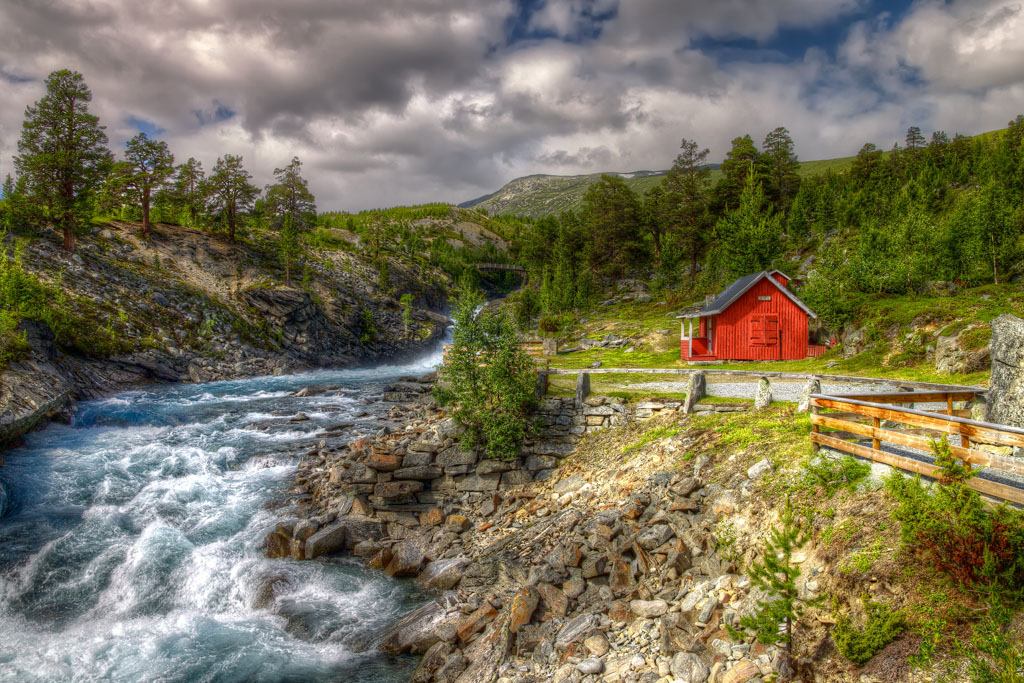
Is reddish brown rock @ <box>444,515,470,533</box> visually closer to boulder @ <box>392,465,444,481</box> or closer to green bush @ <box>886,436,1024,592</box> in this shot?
boulder @ <box>392,465,444,481</box>

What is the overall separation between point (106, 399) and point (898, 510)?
3942cm

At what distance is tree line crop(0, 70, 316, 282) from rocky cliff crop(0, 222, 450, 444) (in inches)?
86.8

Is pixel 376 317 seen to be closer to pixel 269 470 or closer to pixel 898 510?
pixel 269 470

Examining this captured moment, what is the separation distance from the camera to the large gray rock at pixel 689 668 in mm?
8164

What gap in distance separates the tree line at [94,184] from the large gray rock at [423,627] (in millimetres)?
45882

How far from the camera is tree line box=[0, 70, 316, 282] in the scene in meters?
38.9

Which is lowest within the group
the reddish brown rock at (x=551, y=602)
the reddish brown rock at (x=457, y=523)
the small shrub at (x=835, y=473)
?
the reddish brown rock at (x=457, y=523)

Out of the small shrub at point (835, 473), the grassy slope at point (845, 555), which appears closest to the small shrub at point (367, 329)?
the grassy slope at point (845, 555)

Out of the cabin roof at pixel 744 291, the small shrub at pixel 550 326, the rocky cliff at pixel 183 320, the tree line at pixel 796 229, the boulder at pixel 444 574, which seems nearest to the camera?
the boulder at pixel 444 574

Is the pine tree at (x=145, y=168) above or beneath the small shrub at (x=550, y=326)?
above

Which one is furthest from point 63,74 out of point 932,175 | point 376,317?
point 932,175

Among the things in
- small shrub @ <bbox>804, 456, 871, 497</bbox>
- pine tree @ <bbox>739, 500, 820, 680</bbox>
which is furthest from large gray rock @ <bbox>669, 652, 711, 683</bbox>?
small shrub @ <bbox>804, 456, 871, 497</bbox>

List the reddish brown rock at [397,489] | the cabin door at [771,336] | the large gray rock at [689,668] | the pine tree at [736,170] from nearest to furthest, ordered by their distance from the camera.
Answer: the large gray rock at [689,668]
the reddish brown rock at [397,489]
the cabin door at [771,336]
the pine tree at [736,170]

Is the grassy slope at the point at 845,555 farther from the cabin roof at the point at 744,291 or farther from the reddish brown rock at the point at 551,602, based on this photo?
the cabin roof at the point at 744,291
